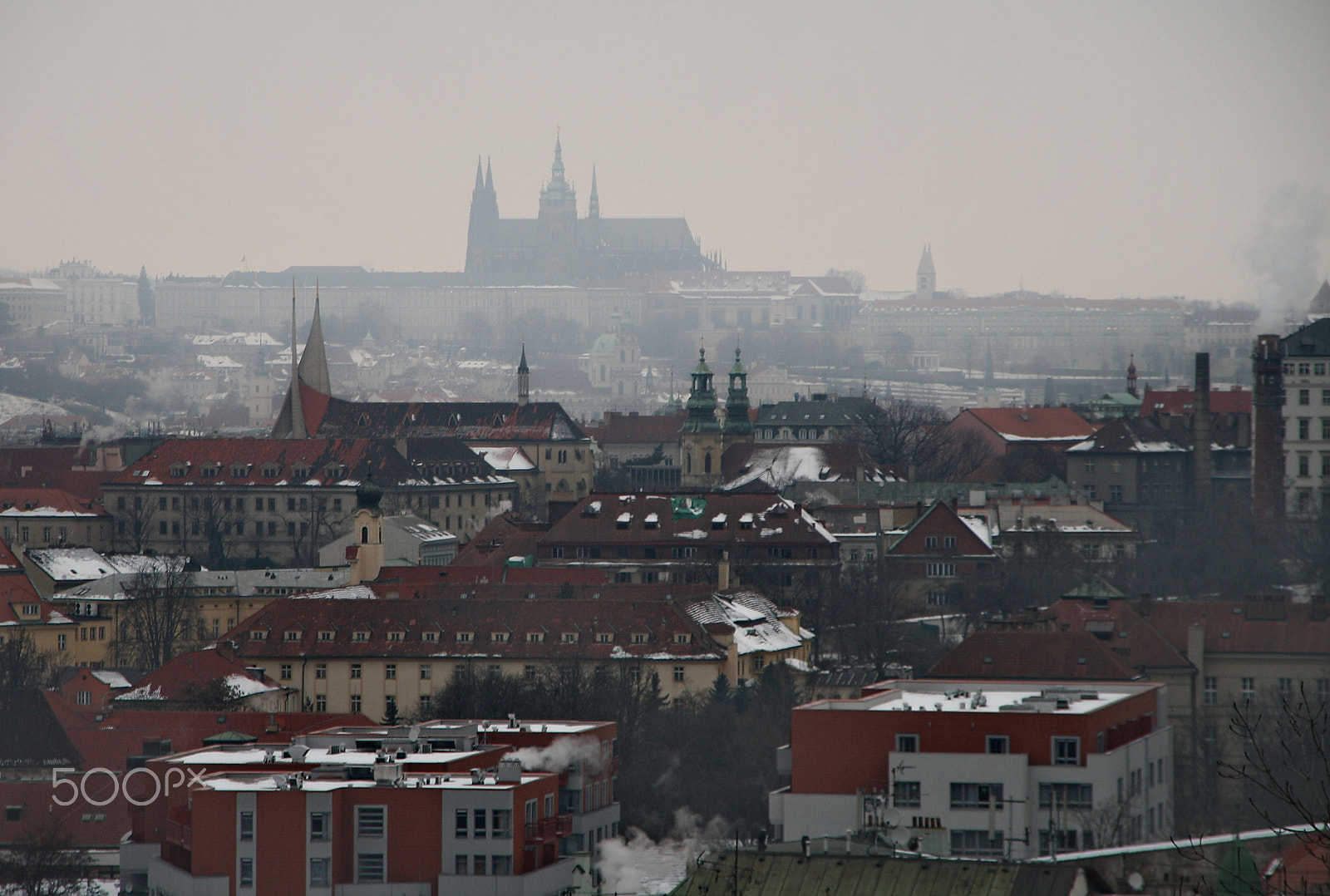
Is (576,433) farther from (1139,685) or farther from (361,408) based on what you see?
(1139,685)

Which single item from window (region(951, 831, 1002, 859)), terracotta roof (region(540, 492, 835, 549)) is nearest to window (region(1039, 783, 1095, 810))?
window (region(951, 831, 1002, 859))

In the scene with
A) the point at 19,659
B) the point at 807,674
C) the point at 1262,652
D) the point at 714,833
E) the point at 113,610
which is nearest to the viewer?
the point at 714,833

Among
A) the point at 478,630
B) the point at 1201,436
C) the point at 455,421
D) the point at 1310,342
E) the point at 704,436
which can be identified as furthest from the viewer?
the point at 455,421

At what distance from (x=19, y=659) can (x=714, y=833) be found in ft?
68.3

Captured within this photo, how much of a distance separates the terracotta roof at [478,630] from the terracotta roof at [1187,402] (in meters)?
34.6

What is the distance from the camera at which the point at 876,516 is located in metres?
71.4

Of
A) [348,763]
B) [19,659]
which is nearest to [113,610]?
[19,659]

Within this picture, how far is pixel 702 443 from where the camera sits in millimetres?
87250

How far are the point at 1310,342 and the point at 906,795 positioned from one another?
39.6m

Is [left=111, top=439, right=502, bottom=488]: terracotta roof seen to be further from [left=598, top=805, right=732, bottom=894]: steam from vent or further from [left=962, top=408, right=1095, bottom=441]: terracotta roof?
[left=598, top=805, right=732, bottom=894]: steam from vent

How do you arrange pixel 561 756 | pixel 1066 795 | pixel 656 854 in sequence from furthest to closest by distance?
1. pixel 561 756
2. pixel 656 854
3. pixel 1066 795

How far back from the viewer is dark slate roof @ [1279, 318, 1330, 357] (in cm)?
7038

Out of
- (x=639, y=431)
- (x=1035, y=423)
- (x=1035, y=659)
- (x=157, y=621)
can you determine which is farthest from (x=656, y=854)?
(x=639, y=431)

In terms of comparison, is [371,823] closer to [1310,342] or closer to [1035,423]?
[1310,342]
